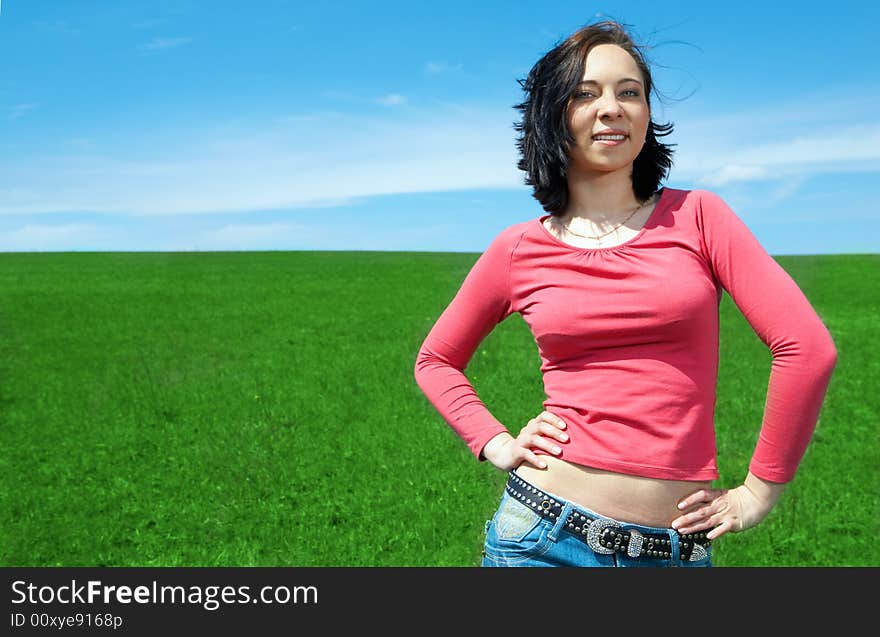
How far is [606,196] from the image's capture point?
115 inches

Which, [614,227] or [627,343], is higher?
[614,227]

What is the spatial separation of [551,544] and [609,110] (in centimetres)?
133

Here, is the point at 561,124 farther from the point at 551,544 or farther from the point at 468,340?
the point at 551,544

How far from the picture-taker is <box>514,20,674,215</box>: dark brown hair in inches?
113

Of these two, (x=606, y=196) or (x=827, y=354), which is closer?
(x=827, y=354)

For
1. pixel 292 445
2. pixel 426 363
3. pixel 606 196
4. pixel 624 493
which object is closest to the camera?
pixel 624 493

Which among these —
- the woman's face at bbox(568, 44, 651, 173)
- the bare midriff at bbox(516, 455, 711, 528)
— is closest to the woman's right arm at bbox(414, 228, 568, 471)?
the bare midriff at bbox(516, 455, 711, 528)

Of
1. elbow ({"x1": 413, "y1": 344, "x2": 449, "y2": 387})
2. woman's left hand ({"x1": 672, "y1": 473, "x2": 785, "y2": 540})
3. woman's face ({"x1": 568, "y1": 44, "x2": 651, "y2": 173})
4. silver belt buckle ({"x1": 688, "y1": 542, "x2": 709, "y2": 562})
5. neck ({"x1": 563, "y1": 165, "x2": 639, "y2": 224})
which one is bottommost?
silver belt buckle ({"x1": 688, "y1": 542, "x2": 709, "y2": 562})

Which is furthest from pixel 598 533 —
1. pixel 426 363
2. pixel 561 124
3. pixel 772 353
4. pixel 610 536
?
pixel 561 124

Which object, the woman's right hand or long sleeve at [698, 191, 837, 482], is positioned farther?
A: the woman's right hand

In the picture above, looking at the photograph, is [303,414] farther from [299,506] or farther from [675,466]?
[675,466]

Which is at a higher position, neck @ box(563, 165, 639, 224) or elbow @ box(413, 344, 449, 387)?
neck @ box(563, 165, 639, 224)

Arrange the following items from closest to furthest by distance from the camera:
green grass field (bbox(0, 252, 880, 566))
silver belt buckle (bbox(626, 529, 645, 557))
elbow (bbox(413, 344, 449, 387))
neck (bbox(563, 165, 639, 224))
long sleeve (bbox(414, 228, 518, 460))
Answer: silver belt buckle (bbox(626, 529, 645, 557)) → neck (bbox(563, 165, 639, 224)) → long sleeve (bbox(414, 228, 518, 460)) → elbow (bbox(413, 344, 449, 387)) → green grass field (bbox(0, 252, 880, 566))

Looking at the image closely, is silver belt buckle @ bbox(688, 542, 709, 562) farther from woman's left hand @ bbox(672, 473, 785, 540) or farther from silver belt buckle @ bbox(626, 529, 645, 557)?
silver belt buckle @ bbox(626, 529, 645, 557)
